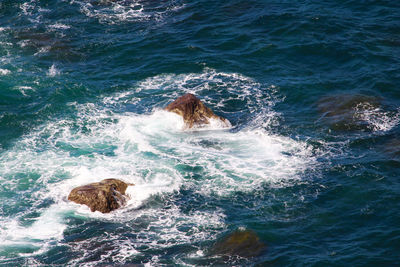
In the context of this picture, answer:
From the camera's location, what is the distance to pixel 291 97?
53.7 m

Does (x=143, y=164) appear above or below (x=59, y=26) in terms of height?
below

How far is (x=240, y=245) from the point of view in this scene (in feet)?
117

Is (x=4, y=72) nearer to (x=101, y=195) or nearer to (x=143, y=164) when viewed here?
(x=143, y=164)

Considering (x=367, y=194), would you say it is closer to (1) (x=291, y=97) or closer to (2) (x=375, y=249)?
(2) (x=375, y=249)

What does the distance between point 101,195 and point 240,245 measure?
36.6 ft

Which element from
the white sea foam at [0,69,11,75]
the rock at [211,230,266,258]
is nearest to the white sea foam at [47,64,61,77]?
the white sea foam at [0,69,11,75]

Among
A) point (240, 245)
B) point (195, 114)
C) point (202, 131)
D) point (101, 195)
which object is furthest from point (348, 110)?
point (101, 195)

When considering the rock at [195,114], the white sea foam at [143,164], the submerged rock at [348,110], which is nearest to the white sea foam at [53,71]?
the white sea foam at [143,164]

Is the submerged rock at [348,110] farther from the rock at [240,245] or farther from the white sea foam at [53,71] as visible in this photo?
the white sea foam at [53,71]

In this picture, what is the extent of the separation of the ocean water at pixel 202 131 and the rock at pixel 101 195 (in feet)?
2.11

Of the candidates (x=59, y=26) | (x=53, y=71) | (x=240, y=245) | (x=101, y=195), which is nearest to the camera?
(x=240, y=245)

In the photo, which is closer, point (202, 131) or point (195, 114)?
point (202, 131)

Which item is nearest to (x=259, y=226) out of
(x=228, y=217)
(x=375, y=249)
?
(x=228, y=217)

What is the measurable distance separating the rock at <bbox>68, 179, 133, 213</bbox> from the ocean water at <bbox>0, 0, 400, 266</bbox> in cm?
64
